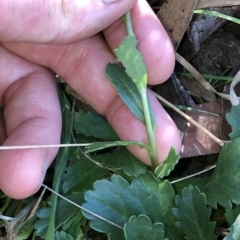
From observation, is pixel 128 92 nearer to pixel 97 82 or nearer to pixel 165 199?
pixel 97 82

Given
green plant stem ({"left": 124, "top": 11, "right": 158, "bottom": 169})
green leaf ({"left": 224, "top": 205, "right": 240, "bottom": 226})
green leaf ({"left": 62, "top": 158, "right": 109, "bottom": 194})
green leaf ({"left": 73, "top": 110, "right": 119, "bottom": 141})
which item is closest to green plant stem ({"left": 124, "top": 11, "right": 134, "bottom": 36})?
green plant stem ({"left": 124, "top": 11, "right": 158, "bottom": 169})

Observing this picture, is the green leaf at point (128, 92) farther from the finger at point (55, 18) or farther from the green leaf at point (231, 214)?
the green leaf at point (231, 214)

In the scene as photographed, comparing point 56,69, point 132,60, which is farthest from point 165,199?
point 56,69

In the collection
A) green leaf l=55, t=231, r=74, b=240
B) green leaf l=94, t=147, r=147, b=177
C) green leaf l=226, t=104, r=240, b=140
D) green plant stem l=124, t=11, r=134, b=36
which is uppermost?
green plant stem l=124, t=11, r=134, b=36

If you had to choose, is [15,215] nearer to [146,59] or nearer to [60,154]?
[60,154]

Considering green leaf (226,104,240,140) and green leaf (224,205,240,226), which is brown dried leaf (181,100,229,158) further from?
green leaf (224,205,240,226)

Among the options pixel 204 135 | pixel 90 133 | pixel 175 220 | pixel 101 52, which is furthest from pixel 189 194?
pixel 101 52
